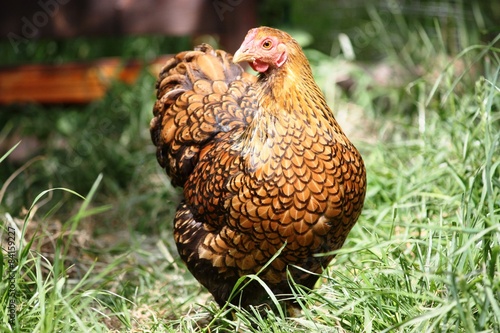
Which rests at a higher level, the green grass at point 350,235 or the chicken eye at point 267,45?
the chicken eye at point 267,45

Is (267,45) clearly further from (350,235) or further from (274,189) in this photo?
(350,235)

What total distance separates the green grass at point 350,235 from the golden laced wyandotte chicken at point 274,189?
0.45 feet

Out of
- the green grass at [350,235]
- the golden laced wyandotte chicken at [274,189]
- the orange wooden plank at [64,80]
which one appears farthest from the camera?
the orange wooden plank at [64,80]

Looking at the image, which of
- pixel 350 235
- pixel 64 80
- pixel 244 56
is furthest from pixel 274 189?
pixel 64 80

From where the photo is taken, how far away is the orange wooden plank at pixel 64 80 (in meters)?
5.75

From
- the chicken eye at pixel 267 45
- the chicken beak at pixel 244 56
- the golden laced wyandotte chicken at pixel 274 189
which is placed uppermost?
the chicken eye at pixel 267 45

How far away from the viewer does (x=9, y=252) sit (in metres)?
2.73

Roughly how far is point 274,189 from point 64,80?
3744 millimetres

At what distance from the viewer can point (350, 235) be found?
3.52 m

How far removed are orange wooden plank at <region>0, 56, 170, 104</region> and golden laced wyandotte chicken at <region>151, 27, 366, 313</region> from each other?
294 centimetres

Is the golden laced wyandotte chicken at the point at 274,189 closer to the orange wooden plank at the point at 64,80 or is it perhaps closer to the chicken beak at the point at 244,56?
the chicken beak at the point at 244,56

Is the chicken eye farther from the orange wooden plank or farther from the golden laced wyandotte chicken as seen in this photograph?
the orange wooden plank

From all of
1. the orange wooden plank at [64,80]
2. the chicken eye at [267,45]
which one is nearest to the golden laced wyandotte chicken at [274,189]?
the chicken eye at [267,45]

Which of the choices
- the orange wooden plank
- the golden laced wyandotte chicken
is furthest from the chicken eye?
the orange wooden plank
